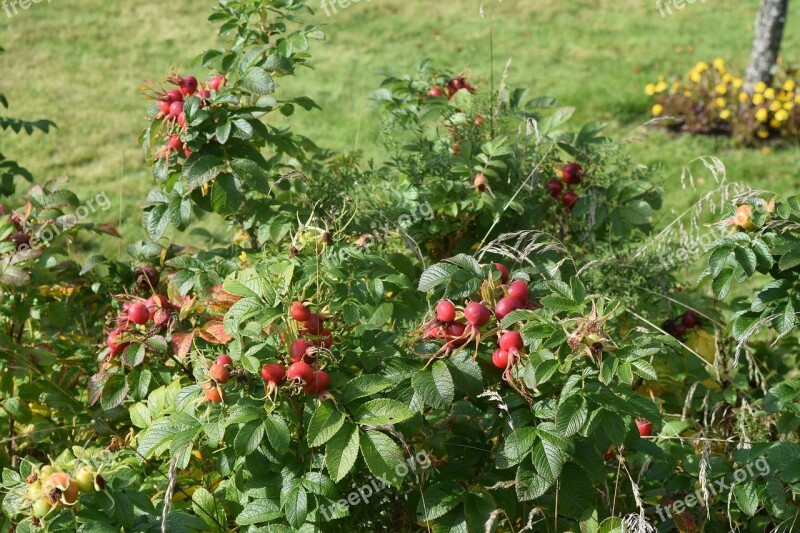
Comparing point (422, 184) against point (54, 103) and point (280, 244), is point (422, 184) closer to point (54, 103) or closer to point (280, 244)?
point (280, 244)

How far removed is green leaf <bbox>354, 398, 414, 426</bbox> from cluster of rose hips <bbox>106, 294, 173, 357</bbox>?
0.59 m

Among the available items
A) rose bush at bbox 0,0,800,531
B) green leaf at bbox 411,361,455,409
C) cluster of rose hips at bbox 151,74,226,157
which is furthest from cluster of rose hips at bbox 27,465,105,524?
cluster of rose hips at bbox 151,74,226,157

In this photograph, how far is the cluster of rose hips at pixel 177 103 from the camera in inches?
83.0

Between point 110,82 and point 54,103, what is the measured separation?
51cm

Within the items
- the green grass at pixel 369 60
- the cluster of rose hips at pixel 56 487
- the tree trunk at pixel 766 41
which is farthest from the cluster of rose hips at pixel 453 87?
the tree trunk at pixel 766 41

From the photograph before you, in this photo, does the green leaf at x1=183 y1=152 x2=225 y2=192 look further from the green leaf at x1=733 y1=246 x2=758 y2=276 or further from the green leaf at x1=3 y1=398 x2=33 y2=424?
the green leaf at x1=733 y1=246 x2=758 y2=276

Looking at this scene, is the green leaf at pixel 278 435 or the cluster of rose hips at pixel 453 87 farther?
the cluster of rose hips at pixel 453 87

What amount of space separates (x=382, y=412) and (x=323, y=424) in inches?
4.1

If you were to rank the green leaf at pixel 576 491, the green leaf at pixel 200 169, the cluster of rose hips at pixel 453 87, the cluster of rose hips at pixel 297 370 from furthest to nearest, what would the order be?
the cluster of rose hips at pixel 453 87, the green leaf at pixel 200 169, the green leaf at pixel 576 491, the cluster of rose hips at pixel 297 370

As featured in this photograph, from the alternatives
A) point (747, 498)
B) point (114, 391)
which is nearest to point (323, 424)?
point (114, 391)

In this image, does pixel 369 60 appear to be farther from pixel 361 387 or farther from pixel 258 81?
pixel 361 387

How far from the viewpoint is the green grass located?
5219 millimetres

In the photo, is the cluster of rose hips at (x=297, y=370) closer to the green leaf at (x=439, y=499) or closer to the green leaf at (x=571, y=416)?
the green leaf at (x=439, y=499)

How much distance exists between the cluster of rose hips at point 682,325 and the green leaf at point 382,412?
1.33m
